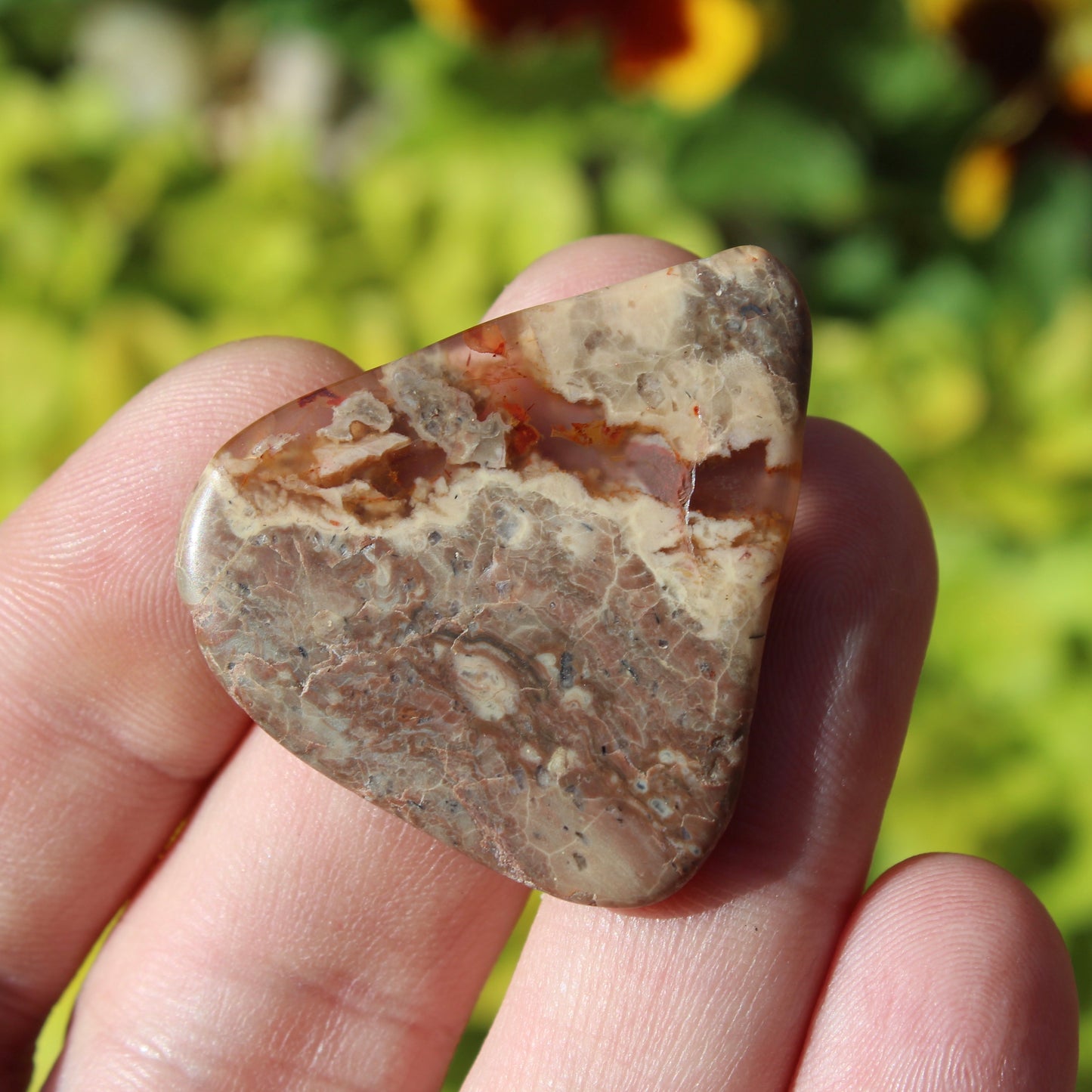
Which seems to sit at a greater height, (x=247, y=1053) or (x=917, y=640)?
(x=917, y=640)

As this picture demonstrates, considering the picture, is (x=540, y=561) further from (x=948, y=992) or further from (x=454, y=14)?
(x=454, y=14)

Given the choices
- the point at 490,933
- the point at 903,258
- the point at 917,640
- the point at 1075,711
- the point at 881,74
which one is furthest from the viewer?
the point at 903,258

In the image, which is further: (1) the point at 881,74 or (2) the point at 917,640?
(1) the point at 881,74

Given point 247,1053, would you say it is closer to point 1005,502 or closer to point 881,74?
point 1005,502

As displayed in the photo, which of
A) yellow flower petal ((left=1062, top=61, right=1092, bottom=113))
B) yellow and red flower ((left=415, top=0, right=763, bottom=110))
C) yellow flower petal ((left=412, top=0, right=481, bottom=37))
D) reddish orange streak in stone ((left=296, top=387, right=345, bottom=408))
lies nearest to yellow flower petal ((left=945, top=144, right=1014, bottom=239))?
yellow flower petal ((left=1062, top=61, right=1092, bottom=113))

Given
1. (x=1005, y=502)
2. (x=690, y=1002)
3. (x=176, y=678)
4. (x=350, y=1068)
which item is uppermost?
(x=176, y=678)

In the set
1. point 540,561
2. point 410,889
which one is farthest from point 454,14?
point 410,889

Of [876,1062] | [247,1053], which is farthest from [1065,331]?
[247,1053]

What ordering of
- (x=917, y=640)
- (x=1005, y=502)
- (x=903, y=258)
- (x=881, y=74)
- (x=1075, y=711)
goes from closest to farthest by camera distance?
(x=917, y=640) < (x=1075, y=711) < (x=1005, y=502) < (x=881, y=74) < (x=903, y=258)

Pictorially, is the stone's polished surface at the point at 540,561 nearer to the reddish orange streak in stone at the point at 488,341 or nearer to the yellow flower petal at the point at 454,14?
the reddish orange streak in stone at the point at 488,341
